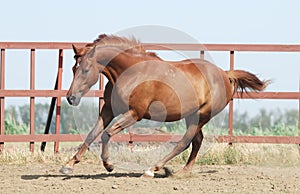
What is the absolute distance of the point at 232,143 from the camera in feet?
35.1

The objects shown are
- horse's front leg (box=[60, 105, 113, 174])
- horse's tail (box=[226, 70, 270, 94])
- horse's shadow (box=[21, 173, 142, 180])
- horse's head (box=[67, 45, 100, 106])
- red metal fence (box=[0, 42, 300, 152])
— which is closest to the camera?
horse's head (box=[67, 45, 100, 106])

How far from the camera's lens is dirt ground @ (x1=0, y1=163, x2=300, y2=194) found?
7.36 m

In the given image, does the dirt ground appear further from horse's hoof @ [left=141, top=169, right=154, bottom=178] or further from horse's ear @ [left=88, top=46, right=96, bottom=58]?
horse's ear @ [left=88, top=46, right=96, bottom=58]

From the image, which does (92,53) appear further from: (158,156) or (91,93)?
(158,156)

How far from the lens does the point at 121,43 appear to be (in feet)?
27.6

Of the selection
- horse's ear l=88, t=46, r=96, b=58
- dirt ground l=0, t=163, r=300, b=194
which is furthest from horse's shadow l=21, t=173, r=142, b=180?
horse's ear l=88, t=46, r=96, b=58

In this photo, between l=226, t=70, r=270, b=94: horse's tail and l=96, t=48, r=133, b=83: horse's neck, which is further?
l=226, t=70, r=270, b=94: horse's tail

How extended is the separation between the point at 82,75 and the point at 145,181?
1.46 meters

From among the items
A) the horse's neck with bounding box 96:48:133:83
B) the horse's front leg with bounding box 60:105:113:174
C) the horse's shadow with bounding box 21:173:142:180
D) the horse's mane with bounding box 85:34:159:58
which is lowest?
the horse's shadow with bounding box 21:173:142:180

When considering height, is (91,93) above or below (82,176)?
above

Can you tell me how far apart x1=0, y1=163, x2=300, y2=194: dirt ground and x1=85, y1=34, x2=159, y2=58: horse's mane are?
5.15 feet

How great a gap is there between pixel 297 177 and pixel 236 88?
4.85ft

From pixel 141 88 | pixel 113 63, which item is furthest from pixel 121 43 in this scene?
pixel 141 88

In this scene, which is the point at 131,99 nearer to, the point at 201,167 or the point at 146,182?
the point at 146,182
